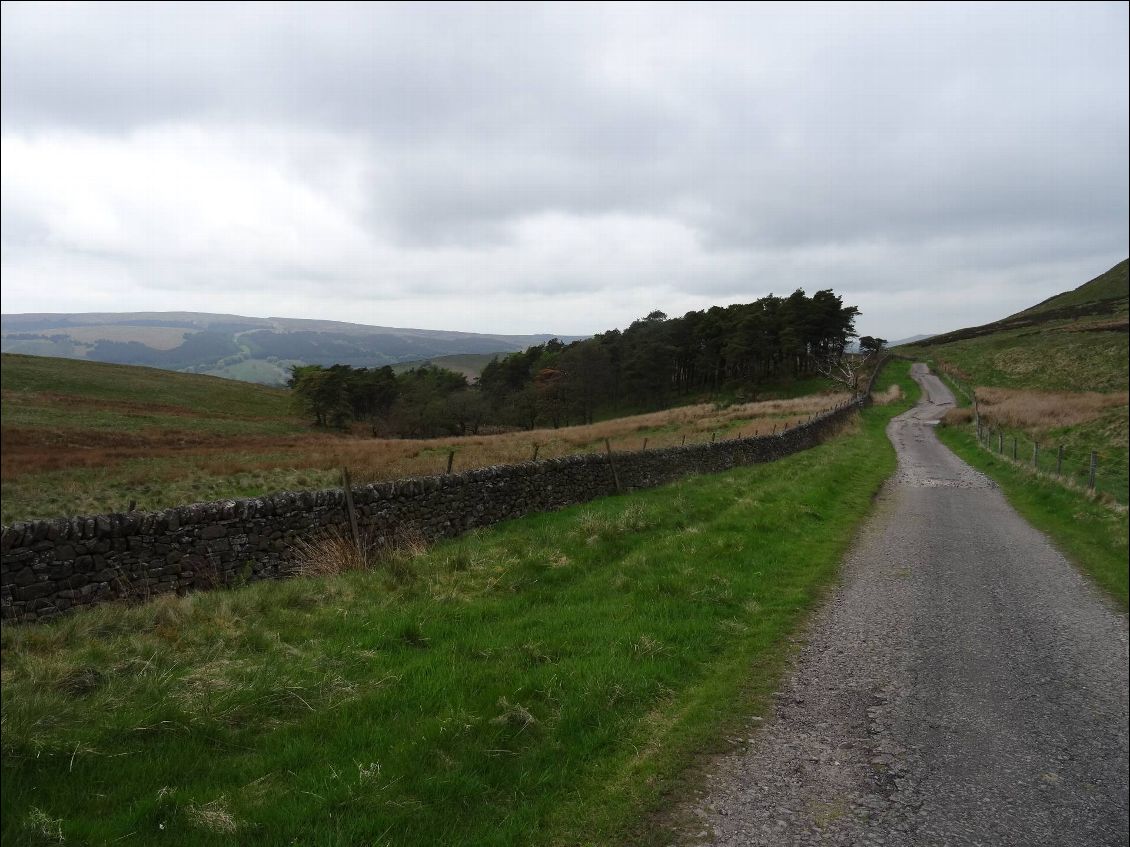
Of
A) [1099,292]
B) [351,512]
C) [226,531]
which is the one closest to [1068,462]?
[351,512]

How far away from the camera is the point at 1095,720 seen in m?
5.63

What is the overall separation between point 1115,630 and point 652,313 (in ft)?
335

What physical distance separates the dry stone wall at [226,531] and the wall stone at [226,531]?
1cm

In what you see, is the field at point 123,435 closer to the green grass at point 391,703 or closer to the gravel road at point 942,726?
the green grass at point 391,703

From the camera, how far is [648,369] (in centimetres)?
7819

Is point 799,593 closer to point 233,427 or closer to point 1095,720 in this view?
point 1095,720

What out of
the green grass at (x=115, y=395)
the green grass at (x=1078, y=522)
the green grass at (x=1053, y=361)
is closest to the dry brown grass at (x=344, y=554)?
the green grass at (x=115, y=395)

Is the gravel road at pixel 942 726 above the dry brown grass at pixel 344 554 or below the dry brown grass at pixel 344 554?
above

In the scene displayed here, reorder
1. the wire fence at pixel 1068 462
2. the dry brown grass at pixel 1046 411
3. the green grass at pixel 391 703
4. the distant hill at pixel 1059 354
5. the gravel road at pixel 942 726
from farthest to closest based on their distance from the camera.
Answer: the distant hill at pixel 1059 354 < the dry brown grass at pixel 1046 411 < the wire fence at pixel 1068 462 < the gravel road at pixel 942 726 < the green grass at pixel 391 703

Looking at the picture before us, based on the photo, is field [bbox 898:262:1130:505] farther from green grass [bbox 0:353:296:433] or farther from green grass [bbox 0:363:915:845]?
green grass [bbox 0:353:296:433]

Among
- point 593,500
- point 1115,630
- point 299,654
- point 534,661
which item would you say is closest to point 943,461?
point 593,500

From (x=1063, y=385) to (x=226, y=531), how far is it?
70381mm

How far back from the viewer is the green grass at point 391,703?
11.7 ft

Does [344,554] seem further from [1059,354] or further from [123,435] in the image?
[1059,354]
